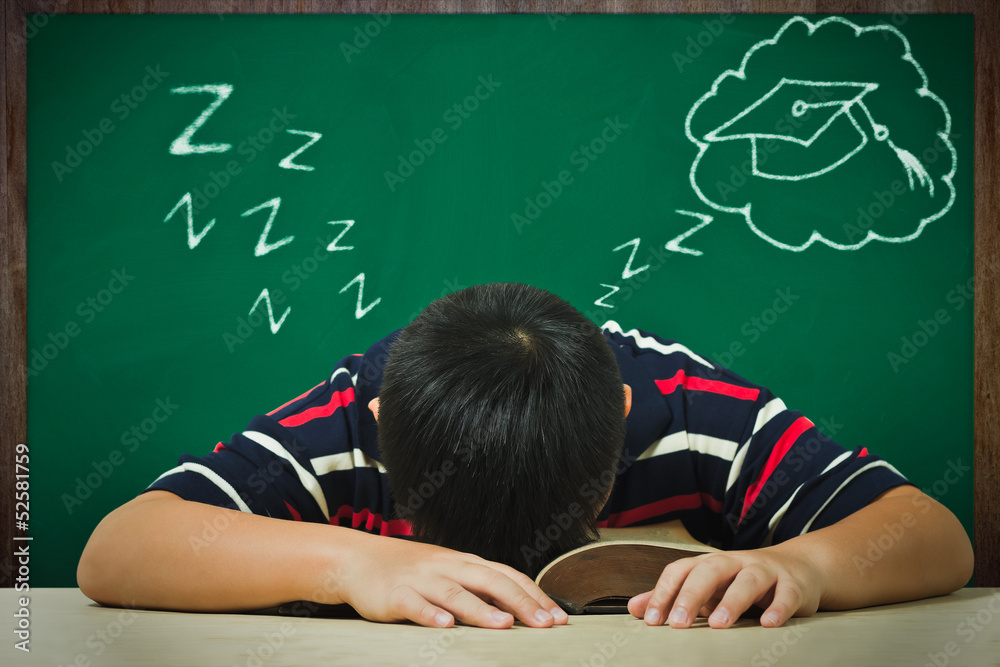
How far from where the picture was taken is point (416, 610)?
518 mm

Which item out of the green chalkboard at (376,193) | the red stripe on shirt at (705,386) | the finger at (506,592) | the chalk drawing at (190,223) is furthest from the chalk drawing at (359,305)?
the finger at (506,592)

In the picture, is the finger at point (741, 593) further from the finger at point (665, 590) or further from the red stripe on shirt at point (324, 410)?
the red stripe on shirt at point (324, 410)

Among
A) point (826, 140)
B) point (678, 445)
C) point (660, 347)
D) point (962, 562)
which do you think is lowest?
point (962, 562)

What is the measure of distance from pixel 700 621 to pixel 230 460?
530mm

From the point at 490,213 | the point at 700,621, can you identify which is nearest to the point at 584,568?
the point at 700,621

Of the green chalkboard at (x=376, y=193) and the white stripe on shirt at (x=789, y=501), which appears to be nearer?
the white stripe on shirt at (x=789, y=501)

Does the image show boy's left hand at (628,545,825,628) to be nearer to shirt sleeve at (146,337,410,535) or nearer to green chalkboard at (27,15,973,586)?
shirt sleeve at (146,337,410,535)

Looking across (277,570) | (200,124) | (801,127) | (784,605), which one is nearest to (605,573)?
(784,605)

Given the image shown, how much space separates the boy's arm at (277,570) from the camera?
0.52m

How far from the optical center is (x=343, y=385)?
88 centimetres

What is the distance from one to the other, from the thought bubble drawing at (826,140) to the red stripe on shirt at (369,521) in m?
0.89

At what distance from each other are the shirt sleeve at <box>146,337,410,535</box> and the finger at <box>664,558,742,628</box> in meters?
0.44

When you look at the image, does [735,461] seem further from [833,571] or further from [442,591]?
[442,591]

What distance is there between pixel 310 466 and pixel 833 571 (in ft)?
1.87
